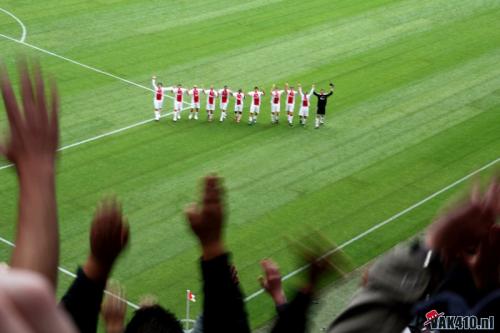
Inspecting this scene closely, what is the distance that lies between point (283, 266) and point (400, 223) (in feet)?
10.5

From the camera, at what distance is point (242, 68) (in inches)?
1183

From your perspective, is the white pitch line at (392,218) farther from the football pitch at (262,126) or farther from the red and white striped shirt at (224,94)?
the red and white striped shirt at (224,94)

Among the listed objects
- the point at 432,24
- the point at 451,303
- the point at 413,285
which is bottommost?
the point at 432,24

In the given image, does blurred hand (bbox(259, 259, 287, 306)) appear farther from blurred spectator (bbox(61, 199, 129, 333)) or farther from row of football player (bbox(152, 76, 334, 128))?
row of football player (bbox(152, 76, 334, 128))

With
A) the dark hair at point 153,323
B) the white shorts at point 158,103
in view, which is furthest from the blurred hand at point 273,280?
the white shorts at point 158,103

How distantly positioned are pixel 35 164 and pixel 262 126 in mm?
22823

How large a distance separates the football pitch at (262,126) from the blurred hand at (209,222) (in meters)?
12.2

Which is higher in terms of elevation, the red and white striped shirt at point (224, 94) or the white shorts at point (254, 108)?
the red and white striped shirt at point (224, 94)

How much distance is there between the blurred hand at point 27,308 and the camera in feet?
6.54

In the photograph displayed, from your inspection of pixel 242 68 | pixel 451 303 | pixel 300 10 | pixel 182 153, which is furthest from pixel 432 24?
pixel 451 303

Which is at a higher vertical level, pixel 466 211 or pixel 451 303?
pixel 466 211

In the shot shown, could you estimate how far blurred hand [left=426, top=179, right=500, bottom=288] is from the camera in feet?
11.2

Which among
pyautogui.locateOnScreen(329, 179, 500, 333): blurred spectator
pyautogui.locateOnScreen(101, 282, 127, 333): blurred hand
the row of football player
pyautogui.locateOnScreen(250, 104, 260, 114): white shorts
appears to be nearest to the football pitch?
the row of football player

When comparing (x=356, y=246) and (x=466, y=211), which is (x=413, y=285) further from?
(x=356, y=246)
